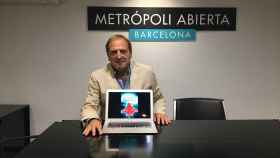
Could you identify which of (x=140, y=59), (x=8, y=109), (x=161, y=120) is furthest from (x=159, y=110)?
(x=8, y=109)

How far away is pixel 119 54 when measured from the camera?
236 cm

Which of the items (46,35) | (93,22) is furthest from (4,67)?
(93,22)

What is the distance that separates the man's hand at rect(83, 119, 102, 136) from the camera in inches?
75.4

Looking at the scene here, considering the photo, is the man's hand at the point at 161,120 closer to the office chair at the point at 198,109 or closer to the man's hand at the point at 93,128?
the man's hand at the point at 93,128

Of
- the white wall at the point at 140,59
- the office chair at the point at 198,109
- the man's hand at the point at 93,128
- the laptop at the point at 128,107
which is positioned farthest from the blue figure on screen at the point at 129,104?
the white wall at the point at 140,59

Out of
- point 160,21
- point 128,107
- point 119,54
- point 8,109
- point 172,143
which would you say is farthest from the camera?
point 160,21

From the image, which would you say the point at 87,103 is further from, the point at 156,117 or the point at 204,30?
the point at 204,30

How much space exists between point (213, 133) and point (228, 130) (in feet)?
0.45

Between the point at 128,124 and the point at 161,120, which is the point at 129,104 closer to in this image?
the point at 128,124

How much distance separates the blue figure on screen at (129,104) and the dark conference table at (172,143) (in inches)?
8.2

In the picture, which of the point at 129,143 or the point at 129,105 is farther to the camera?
the point at 129,105

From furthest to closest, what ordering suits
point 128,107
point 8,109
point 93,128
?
point 8,109, point 128,107, point 93,128

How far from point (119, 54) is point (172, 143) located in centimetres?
87

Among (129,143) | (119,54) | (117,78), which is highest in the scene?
(119,54)
